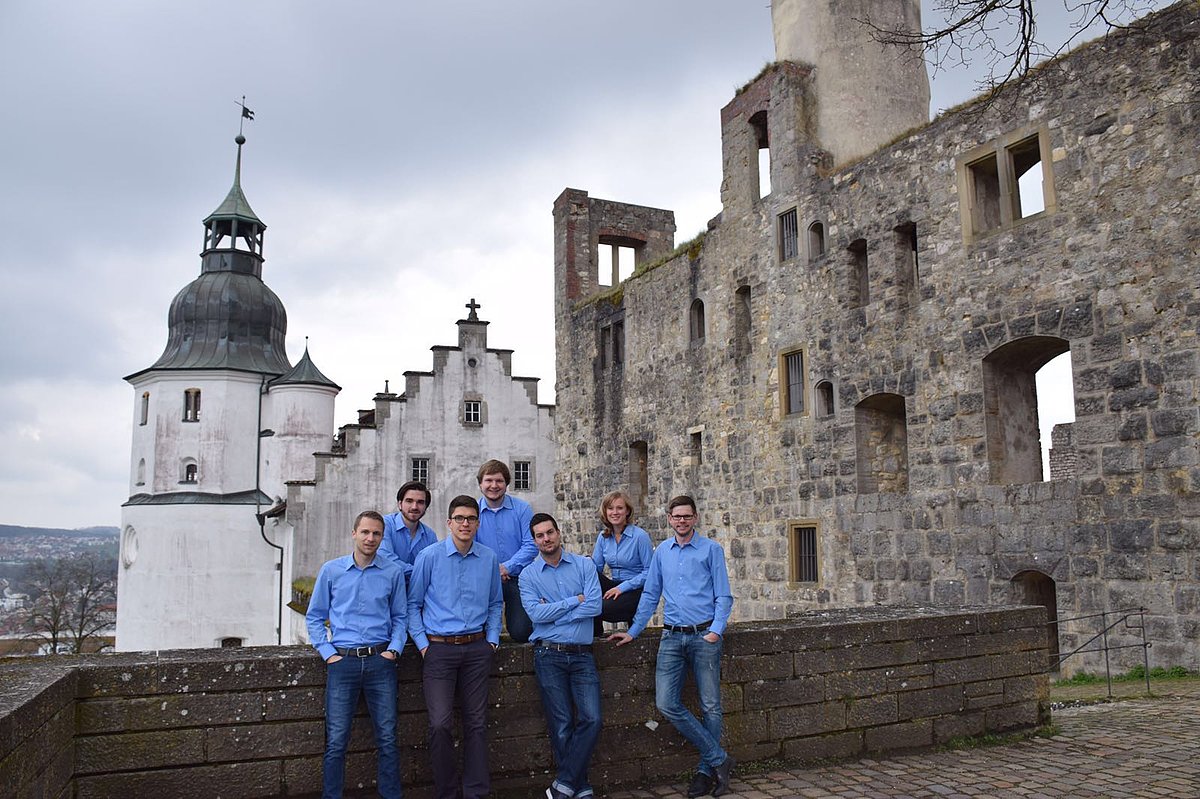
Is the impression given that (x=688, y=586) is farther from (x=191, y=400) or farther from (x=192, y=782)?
(x=191, y=400)

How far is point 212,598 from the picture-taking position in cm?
2881

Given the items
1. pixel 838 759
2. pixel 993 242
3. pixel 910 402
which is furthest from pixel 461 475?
pixel 838 759

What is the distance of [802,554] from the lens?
16438 mm

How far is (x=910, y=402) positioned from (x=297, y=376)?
21477 mm

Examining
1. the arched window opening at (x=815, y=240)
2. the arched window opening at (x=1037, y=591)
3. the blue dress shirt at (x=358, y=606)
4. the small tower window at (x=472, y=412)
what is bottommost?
the arched window opening at (x=1037, y=591)

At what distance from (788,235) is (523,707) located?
12.7m

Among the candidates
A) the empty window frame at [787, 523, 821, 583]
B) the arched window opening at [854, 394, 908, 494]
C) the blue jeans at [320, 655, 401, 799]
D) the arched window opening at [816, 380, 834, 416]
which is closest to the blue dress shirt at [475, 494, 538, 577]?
the blue jeans at [320, 655, 401, 799]

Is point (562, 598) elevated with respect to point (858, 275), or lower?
lower

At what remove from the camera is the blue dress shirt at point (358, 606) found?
18.5ft

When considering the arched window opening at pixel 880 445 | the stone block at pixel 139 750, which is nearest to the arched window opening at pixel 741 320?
the arched window opening at pixel 880 445

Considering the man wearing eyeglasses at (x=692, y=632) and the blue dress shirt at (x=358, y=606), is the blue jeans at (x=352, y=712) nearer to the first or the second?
the blue dress shirt at (x=358, y=606)

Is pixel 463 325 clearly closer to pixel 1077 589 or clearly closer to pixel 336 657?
pixel 1077 589

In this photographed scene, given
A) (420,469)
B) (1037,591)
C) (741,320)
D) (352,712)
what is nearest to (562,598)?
(352,712)

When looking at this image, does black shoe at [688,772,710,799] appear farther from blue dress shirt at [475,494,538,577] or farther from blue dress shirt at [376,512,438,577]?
blue dress shirt at [376,512,438,577]
